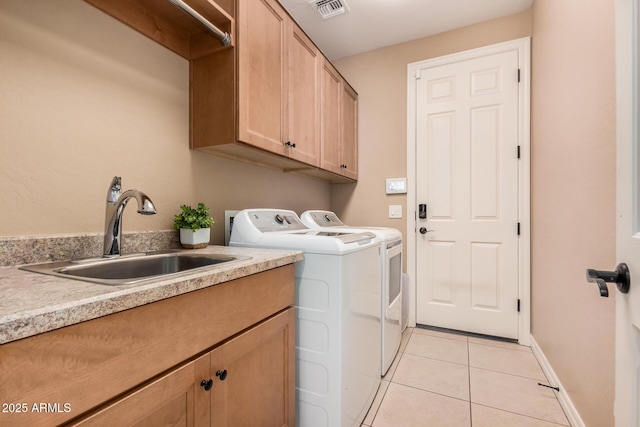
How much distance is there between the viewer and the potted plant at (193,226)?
4.37ft

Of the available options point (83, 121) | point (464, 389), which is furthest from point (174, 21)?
point (464, 389)

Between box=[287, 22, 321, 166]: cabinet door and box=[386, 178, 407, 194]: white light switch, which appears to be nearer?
box=[287, 22, 321, 166]: cabinet door

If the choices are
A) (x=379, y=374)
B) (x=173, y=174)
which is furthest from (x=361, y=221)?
(x=173, y=174)

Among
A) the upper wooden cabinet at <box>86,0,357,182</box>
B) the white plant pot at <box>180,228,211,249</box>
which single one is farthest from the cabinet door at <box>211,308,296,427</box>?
the upper wooden cabinet at <box>86,0,357,182</box>

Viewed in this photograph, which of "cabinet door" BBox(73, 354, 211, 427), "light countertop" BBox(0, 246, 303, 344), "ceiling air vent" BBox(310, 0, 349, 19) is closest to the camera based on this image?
"light countertop" BBox(0, 246, 303, 344)

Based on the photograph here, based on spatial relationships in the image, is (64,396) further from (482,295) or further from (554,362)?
(482,295)

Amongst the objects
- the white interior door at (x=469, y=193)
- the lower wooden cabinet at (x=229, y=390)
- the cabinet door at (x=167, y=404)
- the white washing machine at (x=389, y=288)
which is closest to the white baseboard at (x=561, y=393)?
the white interior door at (x=469, y=193)

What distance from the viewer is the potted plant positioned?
133 centimetres

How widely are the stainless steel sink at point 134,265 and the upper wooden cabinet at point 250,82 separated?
565 mm

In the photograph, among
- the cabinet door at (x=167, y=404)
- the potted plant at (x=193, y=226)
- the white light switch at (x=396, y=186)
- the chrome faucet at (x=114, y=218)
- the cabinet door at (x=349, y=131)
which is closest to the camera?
the cabinet door at (x=167, y=404)

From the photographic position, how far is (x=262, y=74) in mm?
1487

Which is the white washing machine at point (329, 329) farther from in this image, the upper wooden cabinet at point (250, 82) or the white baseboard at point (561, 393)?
the white baseboard at point (561, 393)

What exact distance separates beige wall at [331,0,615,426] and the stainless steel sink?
56.2 inches

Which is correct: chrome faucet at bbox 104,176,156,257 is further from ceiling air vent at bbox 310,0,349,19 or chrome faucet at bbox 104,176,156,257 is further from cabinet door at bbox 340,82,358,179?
ceiling air vent at bbox 310,0,349,19
